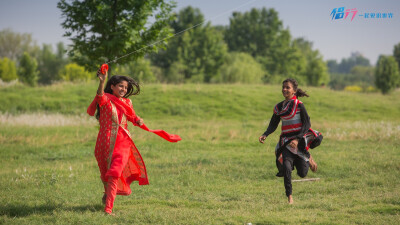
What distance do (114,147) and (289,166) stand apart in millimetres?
2751

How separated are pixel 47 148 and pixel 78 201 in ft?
23.5

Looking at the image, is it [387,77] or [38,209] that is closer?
[38,209]

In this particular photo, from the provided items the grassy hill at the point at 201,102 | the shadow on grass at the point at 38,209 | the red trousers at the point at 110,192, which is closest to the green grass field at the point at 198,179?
the shadow on grass at the point at 38,209

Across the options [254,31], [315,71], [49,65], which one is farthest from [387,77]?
[49,65]

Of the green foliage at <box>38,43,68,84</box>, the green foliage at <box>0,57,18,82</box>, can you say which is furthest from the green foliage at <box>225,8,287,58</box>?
the green foliage at <box>0,57,18,82</box>

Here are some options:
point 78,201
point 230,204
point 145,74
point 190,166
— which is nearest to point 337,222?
point 230,204

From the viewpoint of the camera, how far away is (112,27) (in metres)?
13.0

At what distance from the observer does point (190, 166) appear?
10312mm

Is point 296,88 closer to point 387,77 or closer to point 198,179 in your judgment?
point 198,179

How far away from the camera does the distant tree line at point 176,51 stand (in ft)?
42.3

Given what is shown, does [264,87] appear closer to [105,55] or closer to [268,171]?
[105,55]

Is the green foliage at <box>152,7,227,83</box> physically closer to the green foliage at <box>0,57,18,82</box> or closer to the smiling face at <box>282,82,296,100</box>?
the green foliage at <box>0,57,18,82</box>

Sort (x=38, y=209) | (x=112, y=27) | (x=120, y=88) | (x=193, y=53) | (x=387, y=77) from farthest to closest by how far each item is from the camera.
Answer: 1. (x=193, y=53)
2. (x=387, y=77)
3. (x=112, y=27)
4. (x=120, y=88)
5. (x=38, y=209)

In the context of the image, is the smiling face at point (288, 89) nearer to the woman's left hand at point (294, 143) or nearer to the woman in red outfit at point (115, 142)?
the woman's left hand at point (294, 143)
